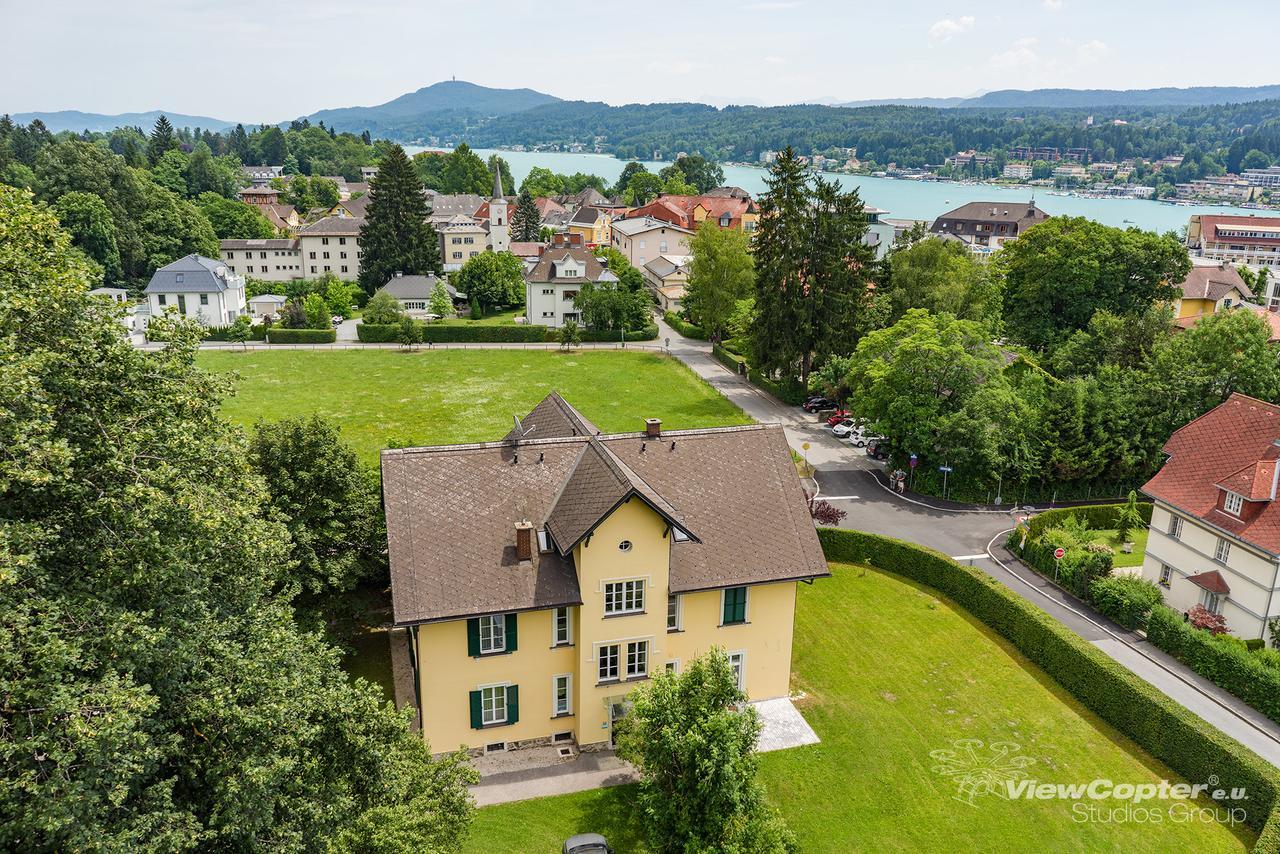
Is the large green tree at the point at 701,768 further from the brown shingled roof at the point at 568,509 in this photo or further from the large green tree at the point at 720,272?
the large green tree at the point at 720,272

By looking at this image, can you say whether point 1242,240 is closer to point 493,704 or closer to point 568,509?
point 568,509

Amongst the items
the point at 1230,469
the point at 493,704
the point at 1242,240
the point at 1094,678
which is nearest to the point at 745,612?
the point at 493,704

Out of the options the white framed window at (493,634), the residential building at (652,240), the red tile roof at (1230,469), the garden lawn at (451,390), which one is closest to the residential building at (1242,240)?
the residential building at (652,240)

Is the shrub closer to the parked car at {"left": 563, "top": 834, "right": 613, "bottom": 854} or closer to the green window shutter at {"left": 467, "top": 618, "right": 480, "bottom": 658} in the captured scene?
the parked car at {"left": 563, "top": 834, "right": 613, "bottom": 854}

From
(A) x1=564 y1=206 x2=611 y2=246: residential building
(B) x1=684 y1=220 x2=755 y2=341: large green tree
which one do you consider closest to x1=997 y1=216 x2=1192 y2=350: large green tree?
(B) x1=684 y1=220 x2=755 y2=341: large green tree

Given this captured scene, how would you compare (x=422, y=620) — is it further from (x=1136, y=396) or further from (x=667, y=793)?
(x=1136, y=396)

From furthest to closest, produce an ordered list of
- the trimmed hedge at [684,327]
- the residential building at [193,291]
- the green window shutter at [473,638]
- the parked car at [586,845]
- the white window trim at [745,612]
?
the trimmed hedge at [684,327] < the residential building at [193,291] < the white window trim at [745,612] < the green window shutter at [473,638] < the parked car at [586,845]
